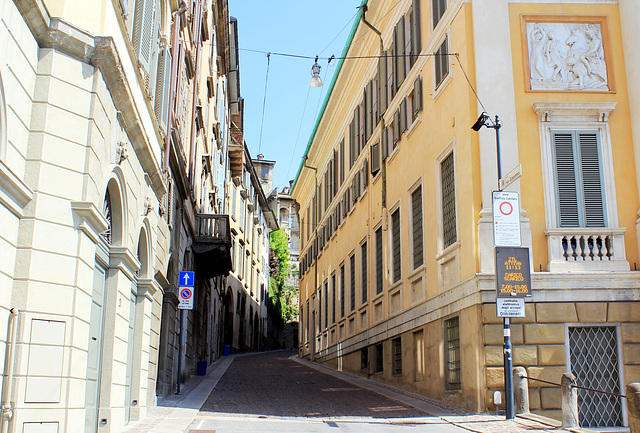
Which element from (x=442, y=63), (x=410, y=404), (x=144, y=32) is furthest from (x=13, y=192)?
(x=442, y=63)

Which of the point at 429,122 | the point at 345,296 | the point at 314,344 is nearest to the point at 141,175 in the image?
the point at 429,122

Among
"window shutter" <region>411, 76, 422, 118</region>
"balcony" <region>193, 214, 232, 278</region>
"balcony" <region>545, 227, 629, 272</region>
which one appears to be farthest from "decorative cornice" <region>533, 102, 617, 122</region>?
"balcony" <region>193, 214, 232, 278</region>

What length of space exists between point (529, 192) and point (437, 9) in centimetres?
554

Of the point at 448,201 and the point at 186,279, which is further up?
the point at 448,201

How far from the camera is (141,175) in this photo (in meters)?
12.2

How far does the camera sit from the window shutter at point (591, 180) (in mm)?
14578

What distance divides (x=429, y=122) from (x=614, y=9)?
475cm

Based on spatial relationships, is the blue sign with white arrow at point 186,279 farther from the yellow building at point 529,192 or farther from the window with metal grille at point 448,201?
the window with metal grille at point 448,201

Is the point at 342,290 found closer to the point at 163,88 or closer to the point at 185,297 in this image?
the point at 185,297

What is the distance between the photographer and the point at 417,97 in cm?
1859

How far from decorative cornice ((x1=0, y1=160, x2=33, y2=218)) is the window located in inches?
466

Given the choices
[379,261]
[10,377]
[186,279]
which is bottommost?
[10,377]

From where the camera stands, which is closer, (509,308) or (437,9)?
(509,308)

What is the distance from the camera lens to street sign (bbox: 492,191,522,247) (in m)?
12.6
